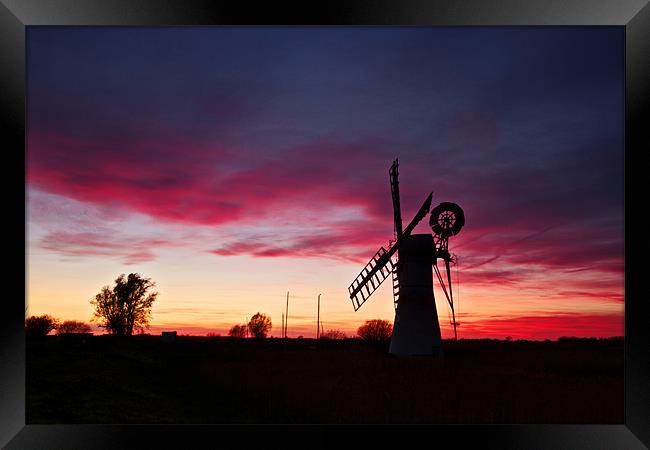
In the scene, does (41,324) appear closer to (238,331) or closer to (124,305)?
(124,305)

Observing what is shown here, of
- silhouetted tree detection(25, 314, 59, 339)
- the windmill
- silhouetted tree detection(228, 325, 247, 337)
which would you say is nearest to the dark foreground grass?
the windmill

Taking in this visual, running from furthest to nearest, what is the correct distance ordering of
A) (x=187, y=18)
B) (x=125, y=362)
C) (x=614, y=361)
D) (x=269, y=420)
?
(x=614, y=361)
(x=125, y=362)
(x=269, y=420)
(x=187, y=18)

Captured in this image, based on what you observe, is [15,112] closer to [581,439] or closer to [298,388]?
[581,439]

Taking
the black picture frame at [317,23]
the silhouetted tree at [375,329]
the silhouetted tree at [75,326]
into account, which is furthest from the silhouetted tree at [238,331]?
the black picture frame at [317,23]

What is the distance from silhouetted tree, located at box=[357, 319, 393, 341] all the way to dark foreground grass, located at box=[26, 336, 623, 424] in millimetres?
15304

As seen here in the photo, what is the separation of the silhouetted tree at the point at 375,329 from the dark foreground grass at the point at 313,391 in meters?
15.3

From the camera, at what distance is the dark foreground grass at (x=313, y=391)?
9672mm

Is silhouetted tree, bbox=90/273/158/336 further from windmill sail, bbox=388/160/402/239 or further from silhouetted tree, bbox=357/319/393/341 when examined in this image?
windmill sail, bbox=388/160/402/239

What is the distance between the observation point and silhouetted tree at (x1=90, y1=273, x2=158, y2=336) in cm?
3672

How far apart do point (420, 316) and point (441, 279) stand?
4.37 ft

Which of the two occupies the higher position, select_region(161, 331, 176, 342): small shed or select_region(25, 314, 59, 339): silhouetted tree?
select_region(25, 314, 59, 339): silhouetted tree

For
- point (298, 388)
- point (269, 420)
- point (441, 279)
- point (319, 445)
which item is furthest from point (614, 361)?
point (319, 445)

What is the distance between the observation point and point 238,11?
4.88 meters

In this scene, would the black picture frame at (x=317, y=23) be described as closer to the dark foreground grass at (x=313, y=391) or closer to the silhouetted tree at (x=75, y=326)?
the dark foreground grass at (x=313, y=391)
